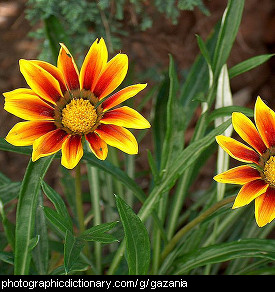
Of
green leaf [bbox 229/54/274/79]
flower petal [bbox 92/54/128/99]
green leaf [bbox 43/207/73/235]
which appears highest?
green leaf [bbox 229/54/274/79]

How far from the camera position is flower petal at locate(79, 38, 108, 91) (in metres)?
0.77

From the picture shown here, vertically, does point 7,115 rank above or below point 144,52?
below

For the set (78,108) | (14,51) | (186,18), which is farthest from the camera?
(186,18)

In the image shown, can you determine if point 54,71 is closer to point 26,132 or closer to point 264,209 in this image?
point 26,132

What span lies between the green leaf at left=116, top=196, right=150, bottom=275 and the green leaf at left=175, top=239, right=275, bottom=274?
0.18 metres

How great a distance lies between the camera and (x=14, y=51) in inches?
59.7

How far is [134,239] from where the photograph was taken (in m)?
0.80

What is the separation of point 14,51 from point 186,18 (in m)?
0.62

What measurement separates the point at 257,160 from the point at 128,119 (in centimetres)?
24

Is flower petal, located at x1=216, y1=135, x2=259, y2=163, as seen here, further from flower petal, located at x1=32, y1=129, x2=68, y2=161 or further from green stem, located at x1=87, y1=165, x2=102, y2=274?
green stem, located at x1=87, y1=165, x2=102, y2=274

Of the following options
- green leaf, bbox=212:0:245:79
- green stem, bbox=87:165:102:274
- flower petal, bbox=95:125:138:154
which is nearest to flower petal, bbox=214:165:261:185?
flower petal, bbox=95:125:138:154

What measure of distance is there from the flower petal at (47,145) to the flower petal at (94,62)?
10cm

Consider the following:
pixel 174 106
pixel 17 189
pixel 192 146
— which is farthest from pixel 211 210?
pixel 17 189
